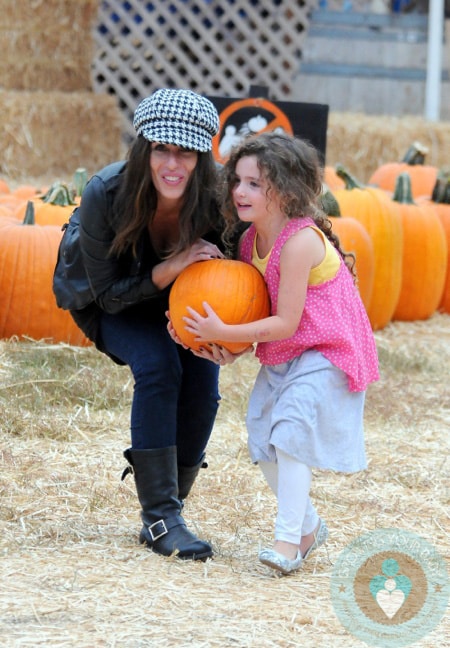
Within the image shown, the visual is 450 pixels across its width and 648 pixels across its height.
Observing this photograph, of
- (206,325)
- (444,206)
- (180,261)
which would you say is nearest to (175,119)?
(180,261)

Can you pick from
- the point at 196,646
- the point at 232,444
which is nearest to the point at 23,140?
the point at 232,444

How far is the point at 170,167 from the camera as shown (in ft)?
9.65

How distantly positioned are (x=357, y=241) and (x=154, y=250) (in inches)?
108

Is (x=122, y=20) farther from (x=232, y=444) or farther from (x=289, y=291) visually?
(x=289, y=291)

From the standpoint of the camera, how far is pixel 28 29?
1030 centimetres

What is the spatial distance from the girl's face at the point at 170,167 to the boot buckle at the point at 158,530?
2.87ft

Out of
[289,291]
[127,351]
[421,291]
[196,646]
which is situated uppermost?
[289,291]

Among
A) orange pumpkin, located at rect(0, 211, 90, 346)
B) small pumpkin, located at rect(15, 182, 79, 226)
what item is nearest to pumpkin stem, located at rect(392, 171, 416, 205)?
small pumpkin, located at rect(15, 182, 79, 226)

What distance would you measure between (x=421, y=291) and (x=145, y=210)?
3.78m

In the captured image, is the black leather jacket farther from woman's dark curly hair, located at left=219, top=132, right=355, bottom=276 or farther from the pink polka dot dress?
the pink polka dot dress

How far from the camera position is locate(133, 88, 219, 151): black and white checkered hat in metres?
2.90

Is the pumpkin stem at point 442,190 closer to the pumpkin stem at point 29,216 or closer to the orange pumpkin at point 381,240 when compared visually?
the orange pumpkin at point 381,240

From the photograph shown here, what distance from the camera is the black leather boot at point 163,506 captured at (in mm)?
3039

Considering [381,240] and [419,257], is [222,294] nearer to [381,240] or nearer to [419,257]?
[381,240]
